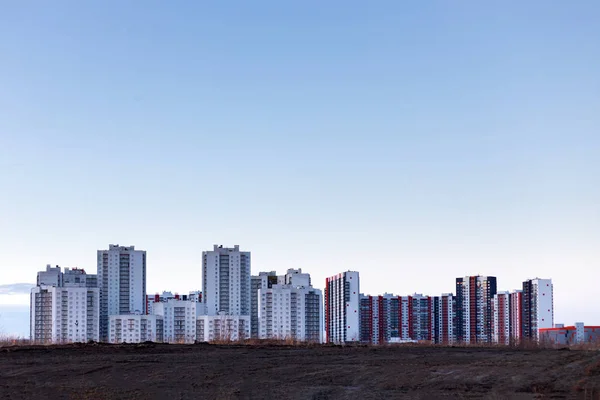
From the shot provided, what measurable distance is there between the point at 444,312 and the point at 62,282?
66415 mm

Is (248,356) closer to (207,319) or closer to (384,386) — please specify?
(384,386)

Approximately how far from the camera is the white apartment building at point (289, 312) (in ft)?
400

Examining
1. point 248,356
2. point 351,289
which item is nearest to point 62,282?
point 351,289

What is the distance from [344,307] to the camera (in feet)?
418

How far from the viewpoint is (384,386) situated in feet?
70.3

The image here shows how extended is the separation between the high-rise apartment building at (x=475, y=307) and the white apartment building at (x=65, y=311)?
202 feet

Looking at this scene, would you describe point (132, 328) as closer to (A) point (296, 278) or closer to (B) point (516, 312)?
(A) point (296, 278)

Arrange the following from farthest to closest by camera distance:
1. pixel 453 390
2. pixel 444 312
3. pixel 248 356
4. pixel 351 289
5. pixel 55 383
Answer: pixel 444 312 → pixel 351 289 → pixel 248 356 → pixel 55 383 → pixel 453 390

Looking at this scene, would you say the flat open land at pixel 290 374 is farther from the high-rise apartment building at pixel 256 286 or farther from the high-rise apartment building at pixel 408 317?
the high-rise apartment building at pixel 408 317

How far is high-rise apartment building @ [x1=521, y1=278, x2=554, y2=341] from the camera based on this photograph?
10494 centimetres

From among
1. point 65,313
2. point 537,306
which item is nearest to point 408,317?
point 537,306

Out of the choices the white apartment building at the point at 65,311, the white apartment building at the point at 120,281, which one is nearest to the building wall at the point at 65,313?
the white apartment building at the point at 65,311

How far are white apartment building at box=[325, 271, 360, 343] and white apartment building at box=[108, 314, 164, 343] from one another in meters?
29.5

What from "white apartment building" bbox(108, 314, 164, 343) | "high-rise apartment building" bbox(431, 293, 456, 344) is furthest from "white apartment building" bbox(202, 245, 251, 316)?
"high-rise apartment building" bbox(431, 293, 456, 344)
